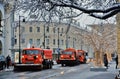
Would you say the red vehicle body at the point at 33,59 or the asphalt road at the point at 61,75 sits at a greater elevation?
the red vehicle body at the point at 33,59

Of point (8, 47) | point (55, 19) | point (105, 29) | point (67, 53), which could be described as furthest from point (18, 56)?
point (55, 19)

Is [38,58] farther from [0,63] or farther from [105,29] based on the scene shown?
[105,29]

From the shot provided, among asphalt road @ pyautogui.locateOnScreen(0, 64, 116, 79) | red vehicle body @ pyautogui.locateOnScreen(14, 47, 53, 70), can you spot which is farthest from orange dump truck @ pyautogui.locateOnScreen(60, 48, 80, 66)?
asphalt road @ pyautogui.locateOnScreen(0, 64, 116, 79)

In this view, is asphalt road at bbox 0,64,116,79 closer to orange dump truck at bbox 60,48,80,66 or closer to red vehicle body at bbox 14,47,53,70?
red vehicle body at bbox 14,47,53,70

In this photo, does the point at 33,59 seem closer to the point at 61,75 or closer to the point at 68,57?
the point at 61,75

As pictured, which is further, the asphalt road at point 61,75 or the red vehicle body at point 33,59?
the red vehicle body at point 33,59

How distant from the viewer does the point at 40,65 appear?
49531 mm

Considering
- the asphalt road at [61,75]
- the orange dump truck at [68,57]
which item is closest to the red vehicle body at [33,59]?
the asphalt road at [61,75]

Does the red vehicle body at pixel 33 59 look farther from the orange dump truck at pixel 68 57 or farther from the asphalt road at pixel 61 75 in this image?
the orange dump truck at pixel 68 57

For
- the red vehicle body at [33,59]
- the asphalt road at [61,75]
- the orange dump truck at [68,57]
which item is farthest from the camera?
the orange dump truck at [68,57]

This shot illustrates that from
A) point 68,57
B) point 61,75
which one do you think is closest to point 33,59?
point 61,75

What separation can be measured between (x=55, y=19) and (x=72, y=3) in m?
1.92

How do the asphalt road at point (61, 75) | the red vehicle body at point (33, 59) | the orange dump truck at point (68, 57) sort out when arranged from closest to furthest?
the asphalt road at point (61, 75) < the red vehicle body at point (33, 59) < the orange dump truck at point (68, 57)

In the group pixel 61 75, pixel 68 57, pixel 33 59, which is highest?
pixel 68 57
